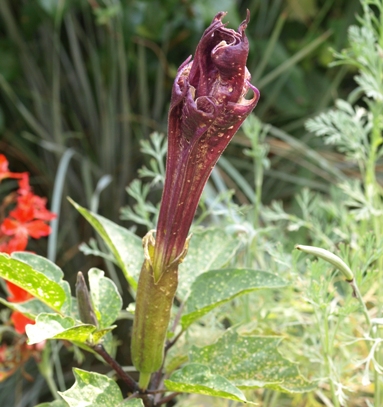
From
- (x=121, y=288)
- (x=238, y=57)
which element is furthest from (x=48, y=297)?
(x=121, y=288)

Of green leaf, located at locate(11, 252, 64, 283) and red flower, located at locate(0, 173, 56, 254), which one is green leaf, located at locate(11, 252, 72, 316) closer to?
green leaf, located at locate(11, 252, 64, 283)

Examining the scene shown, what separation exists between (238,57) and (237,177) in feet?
2.33

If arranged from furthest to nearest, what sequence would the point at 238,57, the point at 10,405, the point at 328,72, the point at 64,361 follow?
the point at 328,72, the point at 64,361, the point at 10,405, the point at 238,57

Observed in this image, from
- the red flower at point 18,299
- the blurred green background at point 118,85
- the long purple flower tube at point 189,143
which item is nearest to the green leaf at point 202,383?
the long purple flower tube at point 189,143

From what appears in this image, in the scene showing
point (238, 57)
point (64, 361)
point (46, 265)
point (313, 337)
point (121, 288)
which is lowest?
point (64, 361)

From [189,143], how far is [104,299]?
138 millimetres

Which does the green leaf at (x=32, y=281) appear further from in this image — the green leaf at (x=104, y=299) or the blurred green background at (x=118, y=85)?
the blurred green background at (x=118, y=85)

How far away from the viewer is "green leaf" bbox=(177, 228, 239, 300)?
1.43 ft

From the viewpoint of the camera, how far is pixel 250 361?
1.21 ft

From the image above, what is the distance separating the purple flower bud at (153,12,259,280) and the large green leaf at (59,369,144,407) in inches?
3.4

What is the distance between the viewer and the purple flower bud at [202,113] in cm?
28

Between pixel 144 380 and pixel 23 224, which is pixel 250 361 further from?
pixel 23 224

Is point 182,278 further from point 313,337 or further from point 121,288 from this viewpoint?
point 121,288

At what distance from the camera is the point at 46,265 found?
383mm
